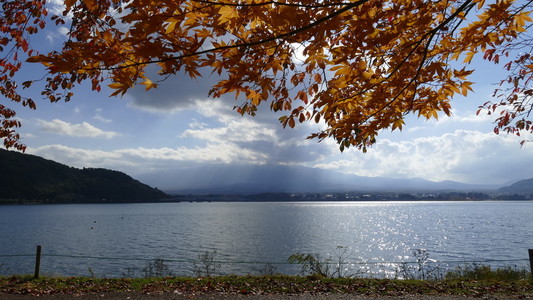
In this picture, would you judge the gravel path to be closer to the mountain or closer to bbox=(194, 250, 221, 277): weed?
bbox=(194, 250, 221, 277): weed

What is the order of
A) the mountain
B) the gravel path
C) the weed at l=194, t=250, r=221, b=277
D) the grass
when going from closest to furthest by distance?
the gravel path
the grass
the weed at l=194, t=250, r=221, b=277
the mountain

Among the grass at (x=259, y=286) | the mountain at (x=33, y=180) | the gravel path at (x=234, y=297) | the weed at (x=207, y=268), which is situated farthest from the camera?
the mountain at (x=33, y=180)

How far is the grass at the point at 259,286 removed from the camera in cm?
927

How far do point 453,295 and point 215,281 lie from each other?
694 centimetres

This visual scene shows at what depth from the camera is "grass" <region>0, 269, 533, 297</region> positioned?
9.27 metres

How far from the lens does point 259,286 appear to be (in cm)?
989

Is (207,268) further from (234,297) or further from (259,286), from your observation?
(234,297)

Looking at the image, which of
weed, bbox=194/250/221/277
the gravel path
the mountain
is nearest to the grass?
the gravel path

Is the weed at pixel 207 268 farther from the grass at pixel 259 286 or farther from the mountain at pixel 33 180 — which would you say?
the mountain at pixel 33 180

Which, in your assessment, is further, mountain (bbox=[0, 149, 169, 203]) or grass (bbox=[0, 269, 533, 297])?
mountain (bbox=[0, 149, 169, 203])

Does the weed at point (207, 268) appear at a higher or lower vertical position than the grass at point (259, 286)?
lower

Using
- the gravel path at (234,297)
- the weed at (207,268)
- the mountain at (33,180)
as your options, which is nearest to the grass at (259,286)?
the gravel path at (234,297)

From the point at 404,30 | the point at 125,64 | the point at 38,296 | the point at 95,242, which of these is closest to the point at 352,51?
the point at 404,30

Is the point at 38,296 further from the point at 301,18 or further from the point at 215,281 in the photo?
the point at 301,18
